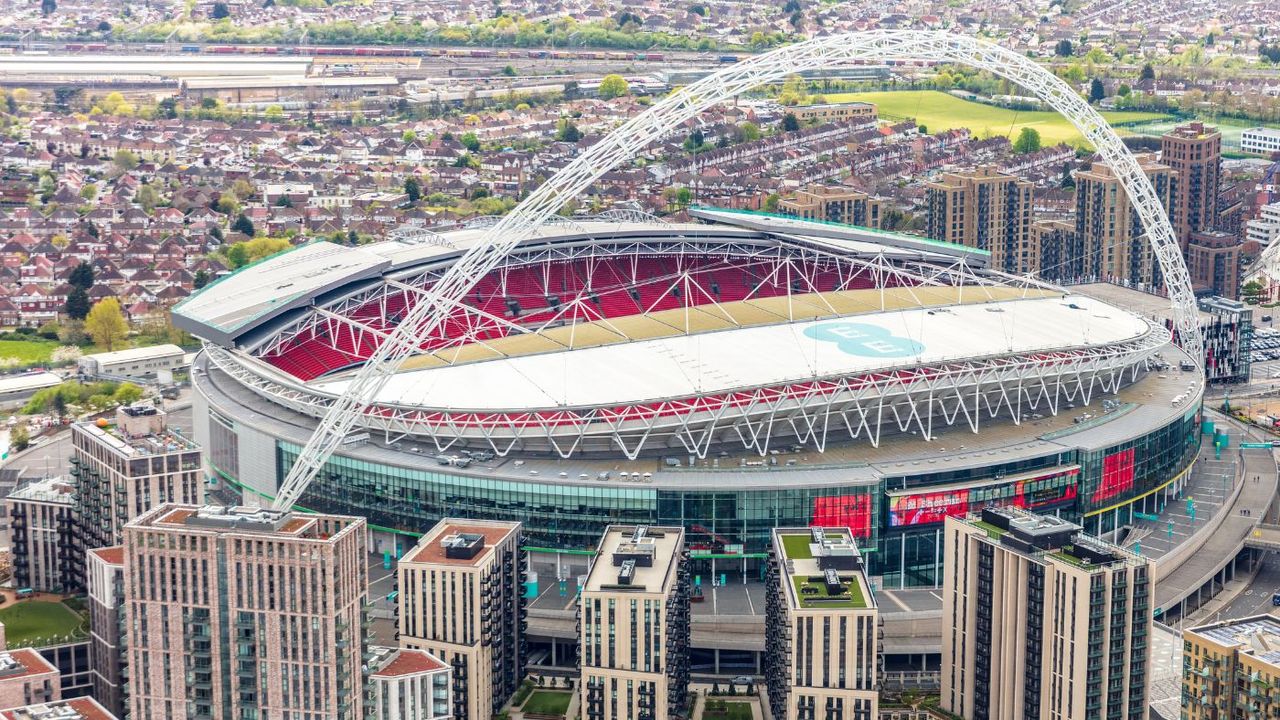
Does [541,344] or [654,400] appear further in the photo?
[541,344]

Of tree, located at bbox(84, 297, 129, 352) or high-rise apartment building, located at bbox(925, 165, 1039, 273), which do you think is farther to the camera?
high-rise apartment building, located at bbox(925, 165, 1039, 273)

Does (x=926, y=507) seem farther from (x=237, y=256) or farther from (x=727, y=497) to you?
(x=237, y=256)

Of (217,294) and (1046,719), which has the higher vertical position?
(217,294)

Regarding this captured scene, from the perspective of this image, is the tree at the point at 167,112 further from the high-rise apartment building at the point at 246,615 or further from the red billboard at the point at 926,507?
the high-rise apartment building at the point at 246,615

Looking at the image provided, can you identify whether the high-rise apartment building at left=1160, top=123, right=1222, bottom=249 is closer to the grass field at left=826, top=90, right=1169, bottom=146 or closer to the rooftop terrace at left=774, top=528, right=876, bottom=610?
the grass field at left=826, top=90, right=1169, bottom=146

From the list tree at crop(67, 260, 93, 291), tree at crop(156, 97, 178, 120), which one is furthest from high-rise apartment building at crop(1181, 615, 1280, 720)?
tree at crop(156, 97, 178, 120)

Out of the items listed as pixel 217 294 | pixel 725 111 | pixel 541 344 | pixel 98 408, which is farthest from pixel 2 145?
pixel 541 344

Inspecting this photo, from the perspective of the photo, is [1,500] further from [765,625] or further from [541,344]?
[765,625]
